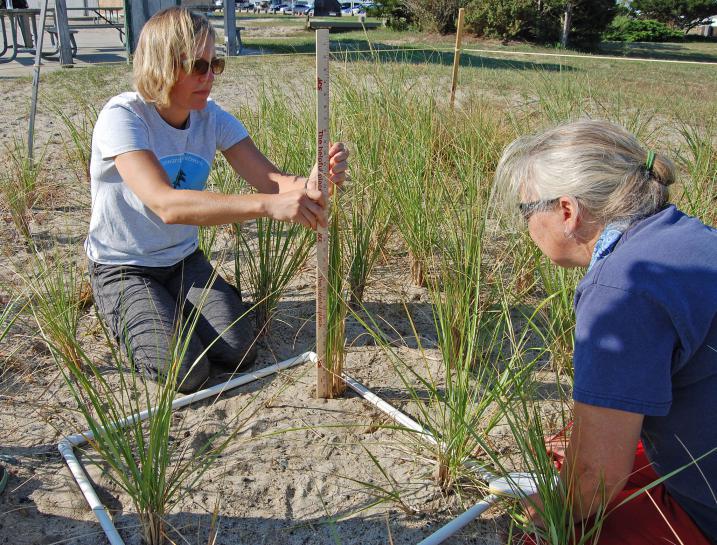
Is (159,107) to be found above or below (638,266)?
above

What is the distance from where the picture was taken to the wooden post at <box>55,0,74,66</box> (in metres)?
7.76

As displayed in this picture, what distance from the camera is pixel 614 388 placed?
120cm

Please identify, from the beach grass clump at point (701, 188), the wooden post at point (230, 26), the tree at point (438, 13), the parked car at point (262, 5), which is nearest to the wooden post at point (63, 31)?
the wooden post at point (230, 26)

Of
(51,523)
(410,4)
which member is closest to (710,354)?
(51,523)

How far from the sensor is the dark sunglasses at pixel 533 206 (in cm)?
142

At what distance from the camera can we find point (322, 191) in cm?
191

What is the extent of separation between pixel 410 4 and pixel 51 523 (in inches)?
731

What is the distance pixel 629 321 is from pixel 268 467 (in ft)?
3.67

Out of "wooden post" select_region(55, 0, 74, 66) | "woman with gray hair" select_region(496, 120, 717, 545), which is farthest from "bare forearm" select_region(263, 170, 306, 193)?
"wooden post" select_region(55, 0, 74, 66)

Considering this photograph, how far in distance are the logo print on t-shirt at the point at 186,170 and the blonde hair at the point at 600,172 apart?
1.39m

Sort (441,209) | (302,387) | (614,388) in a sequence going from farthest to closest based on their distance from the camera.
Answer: (441,209), (302,387), (614,388)

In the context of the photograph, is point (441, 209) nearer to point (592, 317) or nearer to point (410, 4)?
point (592, 317)

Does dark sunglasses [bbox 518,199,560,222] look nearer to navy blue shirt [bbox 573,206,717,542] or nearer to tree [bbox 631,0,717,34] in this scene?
navy blue shirt [bbox 573,206,717,542]

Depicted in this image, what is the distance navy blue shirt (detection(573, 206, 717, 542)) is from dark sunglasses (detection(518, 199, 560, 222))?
0.57 feet
